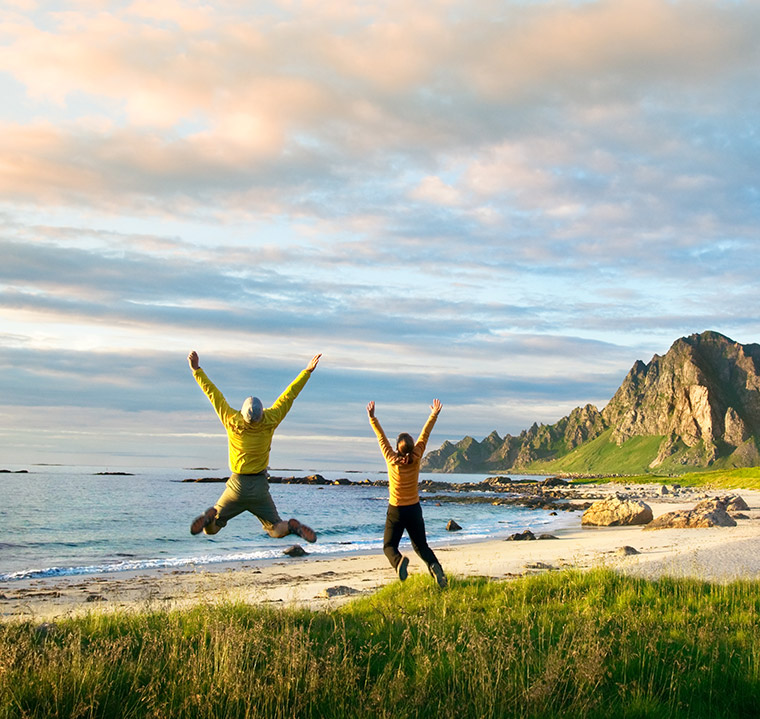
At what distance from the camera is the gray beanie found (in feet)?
30.1

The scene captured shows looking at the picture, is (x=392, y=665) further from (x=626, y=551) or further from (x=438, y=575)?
(x=626, y=551)

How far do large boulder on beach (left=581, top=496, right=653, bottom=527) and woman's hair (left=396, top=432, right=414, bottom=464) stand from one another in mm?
32134

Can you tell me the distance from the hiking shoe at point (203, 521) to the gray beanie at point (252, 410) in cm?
130

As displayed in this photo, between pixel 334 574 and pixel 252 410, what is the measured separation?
16014 mm

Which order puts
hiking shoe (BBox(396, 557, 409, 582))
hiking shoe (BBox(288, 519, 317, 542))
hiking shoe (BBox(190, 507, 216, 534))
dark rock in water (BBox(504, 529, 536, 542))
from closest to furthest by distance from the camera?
hiking shoe (BBox(190, 507, 216, 534)) < hiking shoe (BBox(288, 519, 317, 542)) < hiking shoe (BBox(396, 557, 409, 582)) < dark rock in water (BBox(504, 529, 536, 542))

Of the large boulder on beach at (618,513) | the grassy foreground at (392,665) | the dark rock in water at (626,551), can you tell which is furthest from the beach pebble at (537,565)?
the large boulder on beach at (618,513)

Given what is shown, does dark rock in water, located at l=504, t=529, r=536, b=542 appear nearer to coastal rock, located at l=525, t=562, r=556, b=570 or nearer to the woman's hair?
coastal rock, located at l=525, t=562, r=556, b=570

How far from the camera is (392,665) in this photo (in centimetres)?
808

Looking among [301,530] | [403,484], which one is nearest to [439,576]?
[403,484]

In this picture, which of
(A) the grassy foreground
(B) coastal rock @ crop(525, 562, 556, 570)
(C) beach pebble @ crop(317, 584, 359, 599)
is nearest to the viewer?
(A) the grassy foreground

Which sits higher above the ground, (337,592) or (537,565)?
(537,565)

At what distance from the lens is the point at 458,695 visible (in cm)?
704

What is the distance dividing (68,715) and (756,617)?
380 inches

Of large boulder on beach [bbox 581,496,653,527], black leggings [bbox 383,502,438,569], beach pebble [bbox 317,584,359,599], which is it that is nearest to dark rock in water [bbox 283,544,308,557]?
beach pebble [bbox 317,584,359,599]
